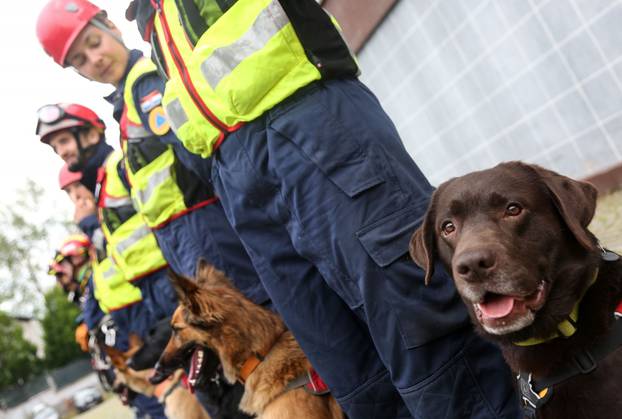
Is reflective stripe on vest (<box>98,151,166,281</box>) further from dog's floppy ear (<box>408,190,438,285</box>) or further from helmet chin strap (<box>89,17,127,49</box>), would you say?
dog's floppy ear (<box>408,190,438,285</box>)

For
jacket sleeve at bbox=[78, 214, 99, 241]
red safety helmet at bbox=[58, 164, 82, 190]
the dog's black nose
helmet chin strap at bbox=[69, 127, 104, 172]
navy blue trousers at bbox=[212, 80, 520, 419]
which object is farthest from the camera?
red safety helmet at bbox=[58, 164, 82, 190]

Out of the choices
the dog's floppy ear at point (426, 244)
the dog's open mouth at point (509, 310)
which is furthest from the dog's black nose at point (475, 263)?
the dog's floppy ear at point (426, 244)

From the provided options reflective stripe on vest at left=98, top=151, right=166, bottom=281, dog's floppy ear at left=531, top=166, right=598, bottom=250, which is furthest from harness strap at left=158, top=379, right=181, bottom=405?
dog's floppy ear at left=531, top=166, right=598, bottom=250

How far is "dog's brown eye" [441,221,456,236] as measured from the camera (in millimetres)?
2328

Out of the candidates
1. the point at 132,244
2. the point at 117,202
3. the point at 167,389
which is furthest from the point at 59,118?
the point at 167,389

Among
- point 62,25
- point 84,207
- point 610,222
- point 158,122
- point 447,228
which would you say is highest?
point 62,25

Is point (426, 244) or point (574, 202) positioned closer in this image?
point (574, 202)

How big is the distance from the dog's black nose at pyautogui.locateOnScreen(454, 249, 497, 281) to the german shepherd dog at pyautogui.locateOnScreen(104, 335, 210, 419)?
11.8 ft

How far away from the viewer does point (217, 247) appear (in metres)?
4.12

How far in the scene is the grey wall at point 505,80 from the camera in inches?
203

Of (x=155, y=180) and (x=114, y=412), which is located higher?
(x=155, y=180)

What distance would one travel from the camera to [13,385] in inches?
1713

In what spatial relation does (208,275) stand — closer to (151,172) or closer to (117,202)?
(151,172)

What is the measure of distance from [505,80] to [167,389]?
16.0 ft
